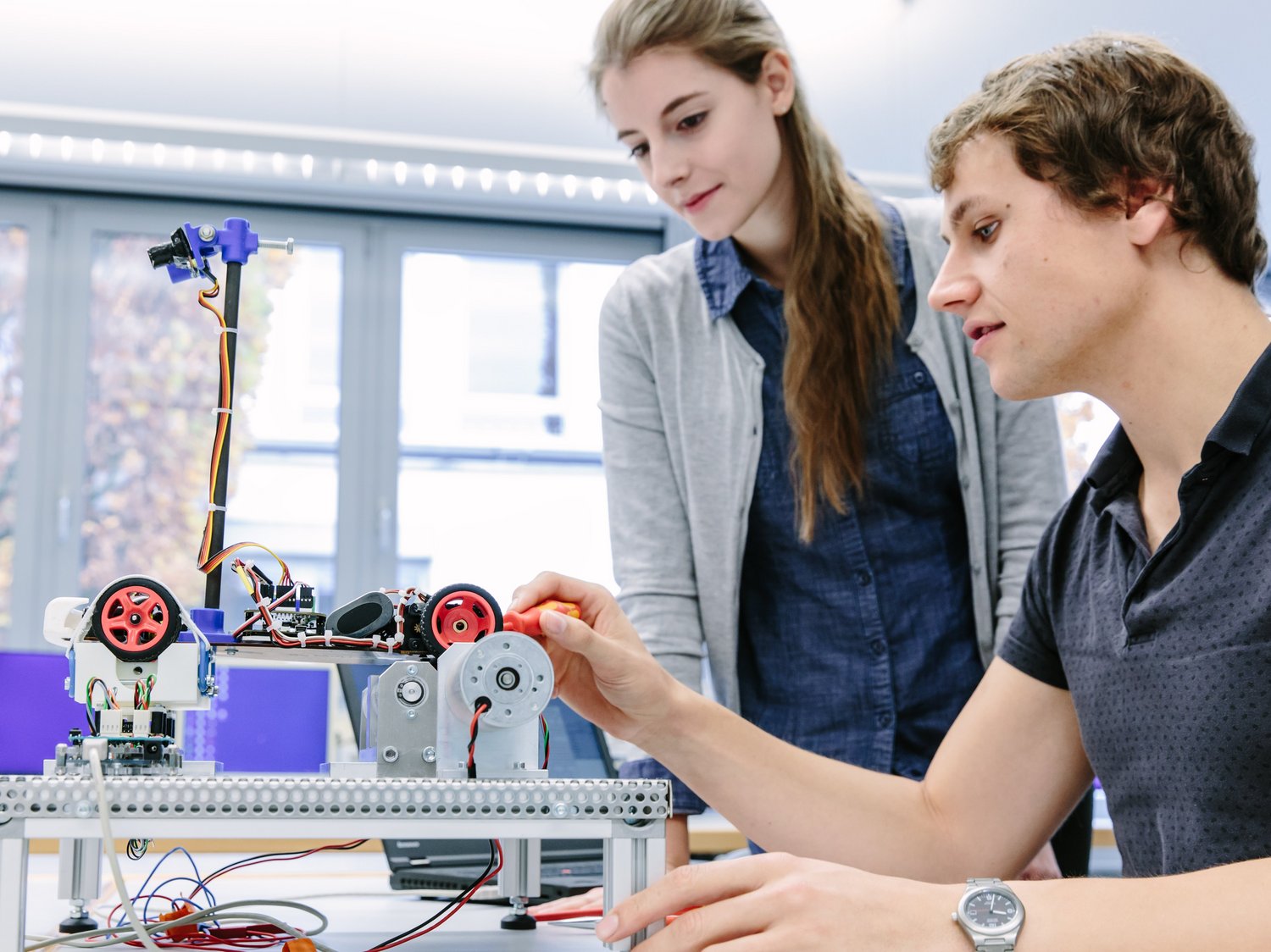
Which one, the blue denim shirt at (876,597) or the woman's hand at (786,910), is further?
the blue denim shirt at (876,597)

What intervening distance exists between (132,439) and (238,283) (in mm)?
3310

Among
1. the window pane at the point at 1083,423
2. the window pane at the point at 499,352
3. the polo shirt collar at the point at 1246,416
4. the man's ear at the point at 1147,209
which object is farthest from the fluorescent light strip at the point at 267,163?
the polo shirt collar at the point at 1246,416

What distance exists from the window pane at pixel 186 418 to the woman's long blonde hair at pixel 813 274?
2771 mm

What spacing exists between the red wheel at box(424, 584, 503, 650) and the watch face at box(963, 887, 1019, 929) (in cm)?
33

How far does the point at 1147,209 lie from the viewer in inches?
37.4

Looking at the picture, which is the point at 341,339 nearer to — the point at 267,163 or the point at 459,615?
the point at 267,163

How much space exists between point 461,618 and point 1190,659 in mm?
511

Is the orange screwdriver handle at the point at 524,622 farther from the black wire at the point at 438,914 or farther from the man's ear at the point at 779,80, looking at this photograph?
the man's ear at the point at 779,80

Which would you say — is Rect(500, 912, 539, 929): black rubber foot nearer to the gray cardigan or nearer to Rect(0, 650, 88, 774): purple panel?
the gray cardigan

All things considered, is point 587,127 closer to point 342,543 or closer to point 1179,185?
point 342,543

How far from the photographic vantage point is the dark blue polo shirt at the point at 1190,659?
838mm

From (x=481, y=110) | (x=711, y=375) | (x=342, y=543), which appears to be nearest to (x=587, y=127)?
(x=481, y=110)

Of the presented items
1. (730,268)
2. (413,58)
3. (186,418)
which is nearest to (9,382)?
(186,418)

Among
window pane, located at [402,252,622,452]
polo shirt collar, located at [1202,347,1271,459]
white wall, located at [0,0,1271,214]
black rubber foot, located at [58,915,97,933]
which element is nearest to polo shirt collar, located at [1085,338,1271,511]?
polo shirt collar, located at [1202,347,1271,459]
